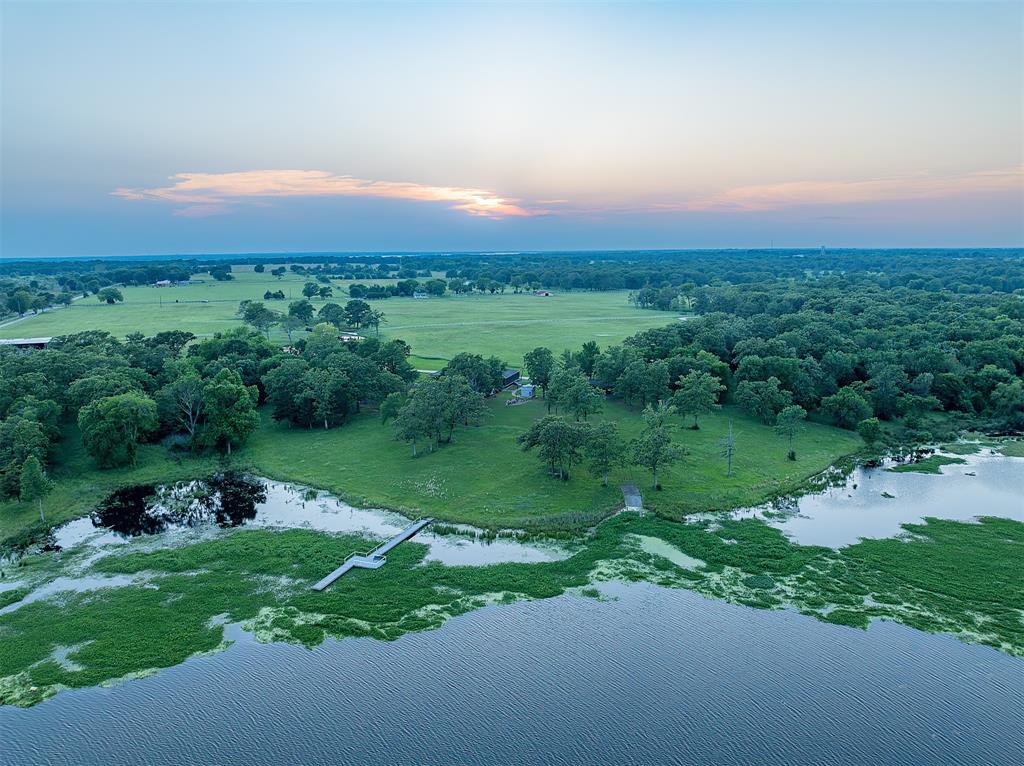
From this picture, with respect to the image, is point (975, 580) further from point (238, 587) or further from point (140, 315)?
point (140, 315)

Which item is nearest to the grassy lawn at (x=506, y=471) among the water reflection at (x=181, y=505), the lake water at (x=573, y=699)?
the water reflection at (x=181, y=505)

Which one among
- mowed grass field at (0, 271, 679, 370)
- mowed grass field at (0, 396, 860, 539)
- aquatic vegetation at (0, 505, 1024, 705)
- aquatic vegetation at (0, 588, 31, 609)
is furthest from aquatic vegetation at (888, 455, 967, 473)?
aquatic vegetation at (0, 588, 31, 609)

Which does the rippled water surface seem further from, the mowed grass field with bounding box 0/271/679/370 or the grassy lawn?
the mowed grass field with bounding box 0/271/679/370

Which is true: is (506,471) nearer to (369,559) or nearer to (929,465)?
(369,559)

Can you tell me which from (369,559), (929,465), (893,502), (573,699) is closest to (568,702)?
(573,699)

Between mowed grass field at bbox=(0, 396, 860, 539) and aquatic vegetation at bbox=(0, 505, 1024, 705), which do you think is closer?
aquatic vegetation at bbox=(0, 505, 1024, 705)

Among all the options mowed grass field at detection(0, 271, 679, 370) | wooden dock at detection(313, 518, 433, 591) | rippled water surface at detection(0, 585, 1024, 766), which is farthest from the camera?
mowed grass field at detection(0, 271, 679, 370)
